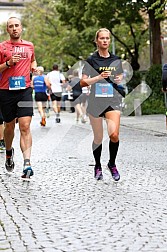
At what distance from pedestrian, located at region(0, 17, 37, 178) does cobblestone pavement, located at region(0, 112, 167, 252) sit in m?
0.63

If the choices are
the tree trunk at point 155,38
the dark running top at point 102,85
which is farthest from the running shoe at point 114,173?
the tree trunk at point 155,38

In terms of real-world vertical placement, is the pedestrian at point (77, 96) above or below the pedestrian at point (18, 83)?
below

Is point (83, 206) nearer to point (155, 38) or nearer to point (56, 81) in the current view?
point (56, 81)

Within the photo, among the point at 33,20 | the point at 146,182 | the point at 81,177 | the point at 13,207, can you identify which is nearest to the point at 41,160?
the point at 81,177

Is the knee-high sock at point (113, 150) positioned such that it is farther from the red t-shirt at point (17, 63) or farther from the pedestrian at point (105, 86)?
the red t-shirt at point (17, 63)

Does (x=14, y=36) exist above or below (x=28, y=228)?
above

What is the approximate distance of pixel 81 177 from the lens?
31.2ft

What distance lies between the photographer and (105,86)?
9.09m

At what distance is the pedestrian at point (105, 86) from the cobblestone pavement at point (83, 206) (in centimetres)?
72

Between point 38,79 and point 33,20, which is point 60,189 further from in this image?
point 33,20

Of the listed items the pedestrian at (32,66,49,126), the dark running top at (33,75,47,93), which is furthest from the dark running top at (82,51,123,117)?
the dark running top at (33,75,47,93)

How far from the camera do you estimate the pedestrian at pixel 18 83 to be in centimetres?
902

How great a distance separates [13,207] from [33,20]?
4748 centimetres

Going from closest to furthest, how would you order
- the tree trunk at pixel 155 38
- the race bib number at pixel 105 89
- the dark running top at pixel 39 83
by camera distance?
the race bib number at pixel 105 89, the dark running top at pixel 39 83, the tree trunk at pixel 155 38
